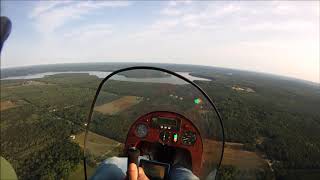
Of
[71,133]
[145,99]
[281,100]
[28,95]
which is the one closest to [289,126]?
[281,100]

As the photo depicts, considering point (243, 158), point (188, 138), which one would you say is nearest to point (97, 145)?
point (188, 138)

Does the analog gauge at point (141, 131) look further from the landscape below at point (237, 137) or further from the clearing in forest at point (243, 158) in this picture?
the clearing in forest at point (243, 158)

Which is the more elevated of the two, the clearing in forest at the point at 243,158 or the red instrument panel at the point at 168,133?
the red instrument panel at the point at 168,133

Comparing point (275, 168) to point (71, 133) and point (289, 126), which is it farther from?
point (71, 133)

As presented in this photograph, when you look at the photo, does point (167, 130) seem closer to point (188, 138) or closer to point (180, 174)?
point (188, 138)

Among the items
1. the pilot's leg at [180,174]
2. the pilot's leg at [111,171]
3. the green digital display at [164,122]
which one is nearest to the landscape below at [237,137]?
the green digital display at [164,122]

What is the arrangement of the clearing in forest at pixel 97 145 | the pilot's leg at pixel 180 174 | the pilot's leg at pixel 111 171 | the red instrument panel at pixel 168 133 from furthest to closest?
the red instrument panel at pixel 168 133, the clearing in forest at pixel 97 145, the pilot's leg at pixel 180 174, the pilot's leg at pixel 111 171
